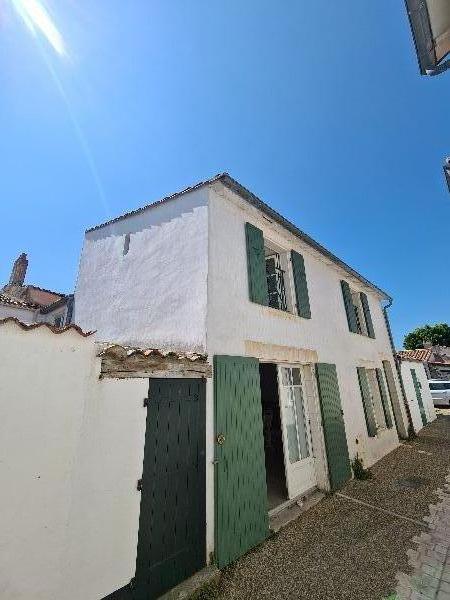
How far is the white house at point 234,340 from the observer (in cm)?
371

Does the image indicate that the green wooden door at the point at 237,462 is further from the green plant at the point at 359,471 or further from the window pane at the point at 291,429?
the green plant at the point at 359,471

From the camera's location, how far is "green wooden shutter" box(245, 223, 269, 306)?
17.2ft

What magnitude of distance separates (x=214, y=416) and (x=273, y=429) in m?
5.24

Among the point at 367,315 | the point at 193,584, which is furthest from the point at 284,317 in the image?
the point at 367,315

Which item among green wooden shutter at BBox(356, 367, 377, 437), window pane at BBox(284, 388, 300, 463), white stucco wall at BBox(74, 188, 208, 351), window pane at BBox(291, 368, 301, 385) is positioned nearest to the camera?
white stucco wall at BBox(74, 188, 208, 351)

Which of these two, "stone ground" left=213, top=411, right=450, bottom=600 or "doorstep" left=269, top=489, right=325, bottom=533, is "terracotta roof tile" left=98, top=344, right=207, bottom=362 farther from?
"doorstep" left=269, top=489, right=325, bottom=533

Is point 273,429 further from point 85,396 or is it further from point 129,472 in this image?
point 85,396

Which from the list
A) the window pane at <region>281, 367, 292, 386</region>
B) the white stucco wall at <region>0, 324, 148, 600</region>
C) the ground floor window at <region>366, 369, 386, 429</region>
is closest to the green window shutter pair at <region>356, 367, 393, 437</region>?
the ground floor window at <region>366, 369, 386, 429</region>

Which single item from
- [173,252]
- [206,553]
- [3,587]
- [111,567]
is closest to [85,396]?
[3,587]

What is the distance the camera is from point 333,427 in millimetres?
6285

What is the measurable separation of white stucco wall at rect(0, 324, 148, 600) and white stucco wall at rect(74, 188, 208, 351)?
5.39 feet

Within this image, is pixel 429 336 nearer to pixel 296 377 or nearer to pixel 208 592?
pixel 296 377

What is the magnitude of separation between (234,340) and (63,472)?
2728 mm

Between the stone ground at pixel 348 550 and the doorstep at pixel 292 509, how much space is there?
89 millimetres
